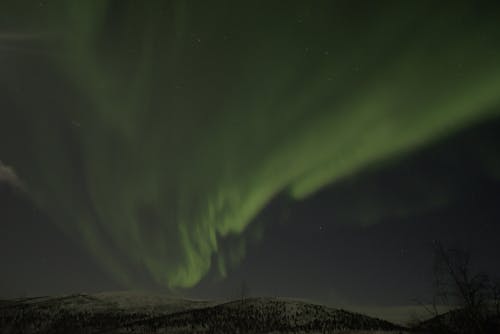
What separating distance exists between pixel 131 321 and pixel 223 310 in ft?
43.9

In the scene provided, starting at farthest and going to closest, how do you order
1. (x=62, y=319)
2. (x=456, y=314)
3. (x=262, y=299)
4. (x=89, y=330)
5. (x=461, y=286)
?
(x=262, y=299)
(x=62, y=319)
(x=456, y=314)
(x=89, y=330)
(x=461, y=286)

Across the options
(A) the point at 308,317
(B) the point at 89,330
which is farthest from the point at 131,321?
(A) the point at 308,317

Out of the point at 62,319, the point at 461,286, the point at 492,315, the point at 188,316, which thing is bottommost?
the point at 492,315

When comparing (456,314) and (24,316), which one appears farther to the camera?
(24,316)

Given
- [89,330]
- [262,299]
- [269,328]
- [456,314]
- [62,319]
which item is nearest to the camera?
[269,328]

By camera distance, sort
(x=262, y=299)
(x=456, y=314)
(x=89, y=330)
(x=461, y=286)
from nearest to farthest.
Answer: (x=461, y=286) < (x=89, y=330) < (x=456, y=314) < (x=262, y=299)

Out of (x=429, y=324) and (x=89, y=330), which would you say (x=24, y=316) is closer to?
(x=89, y=330)

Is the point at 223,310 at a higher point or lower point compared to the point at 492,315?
higher

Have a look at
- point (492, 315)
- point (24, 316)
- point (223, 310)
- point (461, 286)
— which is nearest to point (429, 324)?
point (492, 315)

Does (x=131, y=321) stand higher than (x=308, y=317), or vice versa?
(x=131, y=321)

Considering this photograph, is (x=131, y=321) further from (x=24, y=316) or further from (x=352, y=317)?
(x=352, y=317)

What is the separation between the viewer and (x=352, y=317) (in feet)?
155

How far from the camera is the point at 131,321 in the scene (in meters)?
48.0

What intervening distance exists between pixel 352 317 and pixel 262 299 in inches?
653
